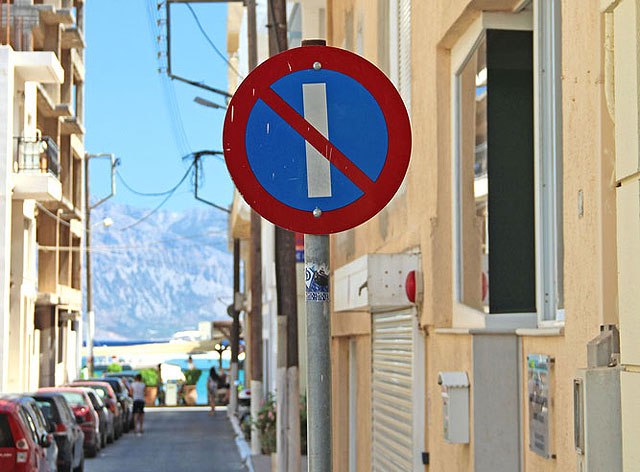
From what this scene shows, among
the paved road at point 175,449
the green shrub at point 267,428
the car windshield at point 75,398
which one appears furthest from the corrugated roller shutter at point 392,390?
the car windshield at point 75,398

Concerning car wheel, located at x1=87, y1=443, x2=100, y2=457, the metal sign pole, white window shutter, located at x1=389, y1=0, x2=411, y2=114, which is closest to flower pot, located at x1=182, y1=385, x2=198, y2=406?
car wheel, located at x1=87, y1=443, x2=100, y2=457

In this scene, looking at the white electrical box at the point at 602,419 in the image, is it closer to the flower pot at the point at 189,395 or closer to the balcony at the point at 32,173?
the balcony at the point at 32,173

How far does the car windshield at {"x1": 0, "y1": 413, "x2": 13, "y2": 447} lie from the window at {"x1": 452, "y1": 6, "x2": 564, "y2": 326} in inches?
347

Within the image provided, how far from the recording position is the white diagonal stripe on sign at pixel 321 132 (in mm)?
4875

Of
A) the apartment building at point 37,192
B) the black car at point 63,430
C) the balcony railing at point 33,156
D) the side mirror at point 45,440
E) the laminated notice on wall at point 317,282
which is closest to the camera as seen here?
the laminated notice on wall at point 317,282

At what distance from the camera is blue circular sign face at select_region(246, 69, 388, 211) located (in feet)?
16.0

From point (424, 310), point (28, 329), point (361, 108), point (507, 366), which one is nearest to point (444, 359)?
point (424, 310)

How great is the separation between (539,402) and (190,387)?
5537 cm

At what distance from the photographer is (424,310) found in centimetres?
995

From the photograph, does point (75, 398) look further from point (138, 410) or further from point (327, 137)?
point (327, 137)

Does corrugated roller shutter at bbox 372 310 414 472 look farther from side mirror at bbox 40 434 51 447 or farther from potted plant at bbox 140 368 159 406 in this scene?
potted plant at bbox 140 368 159 406

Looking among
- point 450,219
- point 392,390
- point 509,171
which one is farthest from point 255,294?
point 509,171

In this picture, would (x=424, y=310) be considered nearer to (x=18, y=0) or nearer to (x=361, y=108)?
(x=361, y=108)

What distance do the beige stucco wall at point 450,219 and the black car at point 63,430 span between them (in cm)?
762
